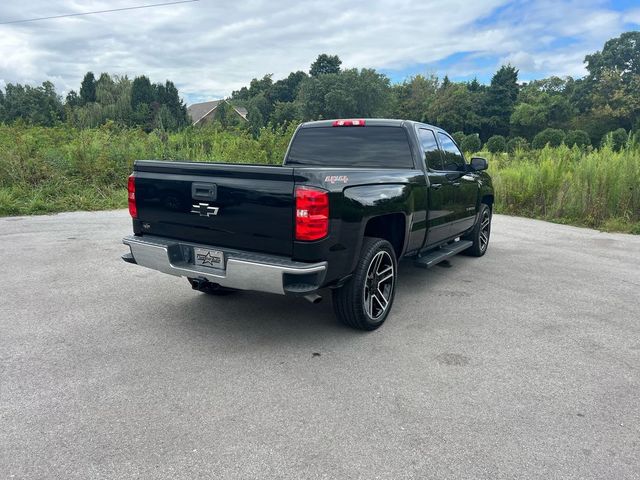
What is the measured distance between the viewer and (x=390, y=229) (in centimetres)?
448

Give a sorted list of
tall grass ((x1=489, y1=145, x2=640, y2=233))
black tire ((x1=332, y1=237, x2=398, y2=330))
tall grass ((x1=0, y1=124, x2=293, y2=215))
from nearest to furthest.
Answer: black tire ((x1=332, y1=237, x2=398, y2=330)) → tall grass ((x1=489, y1=145, x2=640, y2=233)) → tall grass ((x1=0, y1=124, x2=293, y2=215))

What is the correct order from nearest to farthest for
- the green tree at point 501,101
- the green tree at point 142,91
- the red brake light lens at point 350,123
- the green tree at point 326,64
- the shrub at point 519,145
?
the red brake light lens at point 350,123, the shrub at point 519,145, the green tree at point 142,91, the green tree at point 501,101, the green tree at point 326,64

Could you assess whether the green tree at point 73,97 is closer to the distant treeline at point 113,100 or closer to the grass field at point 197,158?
the distant treeline at point 113,100

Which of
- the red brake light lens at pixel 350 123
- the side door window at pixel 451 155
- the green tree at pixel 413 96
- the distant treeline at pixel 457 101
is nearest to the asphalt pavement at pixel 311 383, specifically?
the side door window at pixel 451 155

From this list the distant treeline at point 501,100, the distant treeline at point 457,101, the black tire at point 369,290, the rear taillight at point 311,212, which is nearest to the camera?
the rear taillight at point 311,212

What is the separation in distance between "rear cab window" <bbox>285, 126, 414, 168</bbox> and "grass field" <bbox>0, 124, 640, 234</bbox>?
24.7ft

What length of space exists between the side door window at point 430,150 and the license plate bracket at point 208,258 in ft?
8.50

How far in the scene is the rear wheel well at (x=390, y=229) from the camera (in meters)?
4.20

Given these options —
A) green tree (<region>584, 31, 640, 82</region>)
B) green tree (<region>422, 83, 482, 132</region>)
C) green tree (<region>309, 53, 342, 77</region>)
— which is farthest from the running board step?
green tree (<region>309, 53, 342, 77</region>)

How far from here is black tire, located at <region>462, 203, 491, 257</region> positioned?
6.92 meters

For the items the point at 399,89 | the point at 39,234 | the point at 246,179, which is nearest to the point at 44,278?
the point at 39,234

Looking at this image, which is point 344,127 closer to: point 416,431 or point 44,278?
point 416,431

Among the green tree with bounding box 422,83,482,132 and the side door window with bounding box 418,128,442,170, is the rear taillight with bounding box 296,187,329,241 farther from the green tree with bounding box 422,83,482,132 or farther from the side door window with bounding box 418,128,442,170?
the green tree with bounding box 422,83,482,132

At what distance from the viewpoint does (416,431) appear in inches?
103
